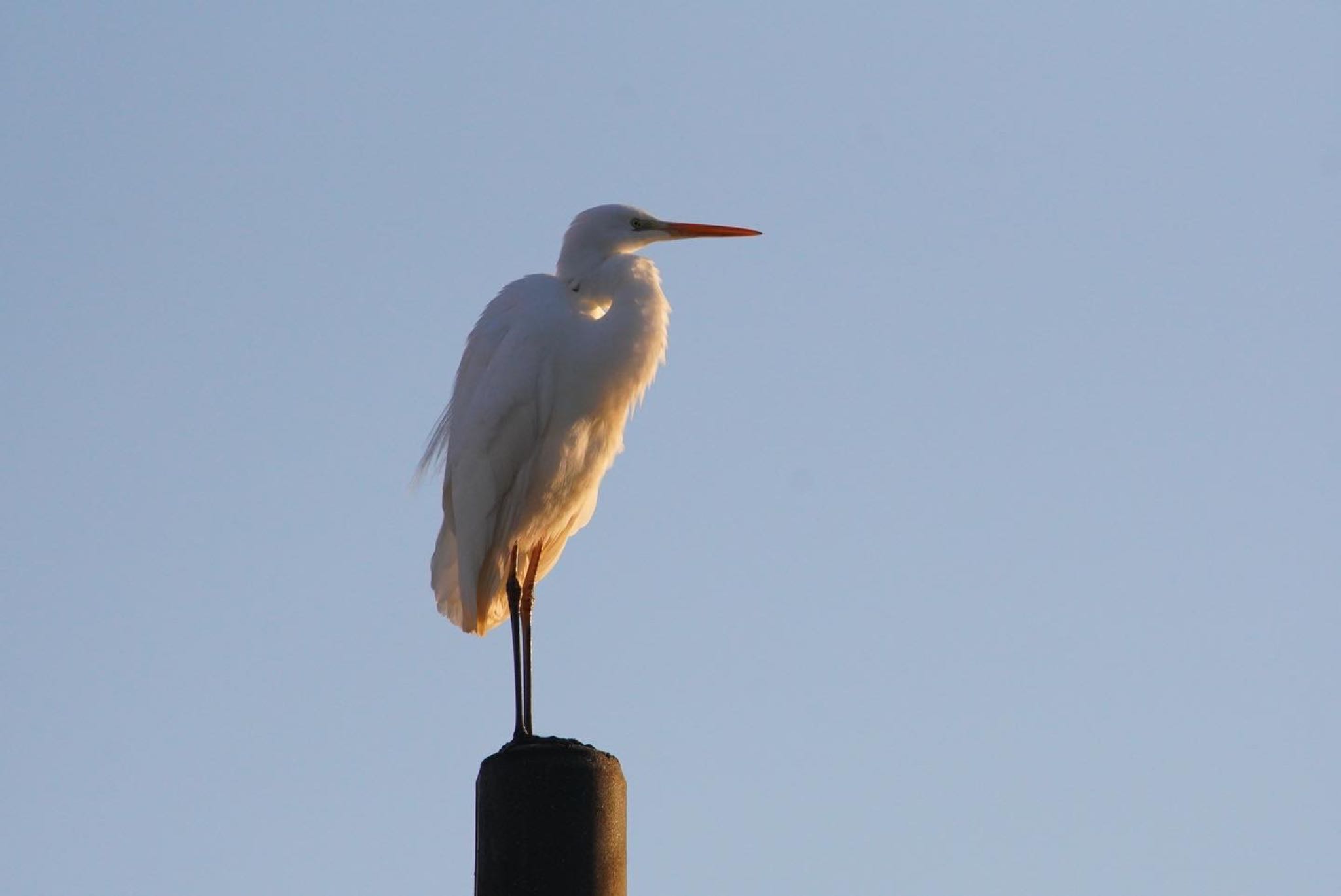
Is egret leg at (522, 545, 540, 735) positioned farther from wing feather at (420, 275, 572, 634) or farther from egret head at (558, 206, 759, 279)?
egret head at (558, 206, 759, 279)

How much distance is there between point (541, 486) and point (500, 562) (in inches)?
Result: 15.2

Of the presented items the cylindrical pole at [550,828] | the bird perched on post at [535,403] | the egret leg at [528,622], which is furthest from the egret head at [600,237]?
the cylindrical pole at [550,828]

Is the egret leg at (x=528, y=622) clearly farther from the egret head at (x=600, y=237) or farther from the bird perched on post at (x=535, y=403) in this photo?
the egret head at (x=600, y=237)

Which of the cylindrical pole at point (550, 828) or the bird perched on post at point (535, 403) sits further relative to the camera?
the bird perched on post at point (535, 403)

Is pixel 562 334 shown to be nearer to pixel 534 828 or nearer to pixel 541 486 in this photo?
pixel 541 486

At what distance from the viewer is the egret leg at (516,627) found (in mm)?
6719

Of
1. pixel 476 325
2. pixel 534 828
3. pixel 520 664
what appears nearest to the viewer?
pixel 534 828

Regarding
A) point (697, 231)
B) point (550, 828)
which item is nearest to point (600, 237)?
point (697, 231)

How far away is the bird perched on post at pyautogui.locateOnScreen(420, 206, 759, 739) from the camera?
24.0 ft

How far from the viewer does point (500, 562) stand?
746 cm

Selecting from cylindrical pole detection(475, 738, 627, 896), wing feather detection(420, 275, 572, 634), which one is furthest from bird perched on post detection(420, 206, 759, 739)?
cylindrical pole detection(475, 738, 627, 896)

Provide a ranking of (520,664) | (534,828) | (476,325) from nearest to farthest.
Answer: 1. (534,828)
2. (520,664)
3. (476,325)

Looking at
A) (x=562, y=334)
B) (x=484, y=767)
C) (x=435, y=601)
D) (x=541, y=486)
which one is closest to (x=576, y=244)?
(x=562, y=334)

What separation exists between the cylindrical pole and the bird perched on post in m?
2.21
